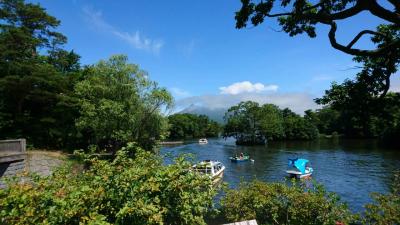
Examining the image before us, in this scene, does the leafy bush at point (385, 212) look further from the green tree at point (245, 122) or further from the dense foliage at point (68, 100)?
the green tree at point (245, 122)

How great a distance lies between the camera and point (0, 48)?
35.3 m

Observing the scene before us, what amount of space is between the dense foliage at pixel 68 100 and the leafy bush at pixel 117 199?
29625 millimetres

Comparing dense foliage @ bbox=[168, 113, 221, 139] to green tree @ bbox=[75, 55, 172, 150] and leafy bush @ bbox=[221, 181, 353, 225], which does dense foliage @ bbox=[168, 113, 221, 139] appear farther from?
leafy bush @ bbox=[221, 181, 353, 225]

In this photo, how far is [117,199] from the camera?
515cm

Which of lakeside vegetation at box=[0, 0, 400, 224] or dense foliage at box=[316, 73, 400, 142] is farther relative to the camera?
dense foliage at box=[316, 73, 400, 142]

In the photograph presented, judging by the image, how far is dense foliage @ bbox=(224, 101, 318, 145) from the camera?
346 ft

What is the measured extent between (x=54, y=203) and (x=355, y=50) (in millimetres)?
6804

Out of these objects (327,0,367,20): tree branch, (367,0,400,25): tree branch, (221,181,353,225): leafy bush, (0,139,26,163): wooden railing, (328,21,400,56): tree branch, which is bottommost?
(221,181,353,225): leafy bush

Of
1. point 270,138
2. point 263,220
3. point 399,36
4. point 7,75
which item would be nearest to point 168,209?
point 263,220

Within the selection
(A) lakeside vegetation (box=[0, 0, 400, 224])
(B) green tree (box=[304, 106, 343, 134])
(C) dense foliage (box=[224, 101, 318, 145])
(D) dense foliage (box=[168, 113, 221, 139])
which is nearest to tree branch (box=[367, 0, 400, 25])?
(A) lakeside vegetation (box=[0, 0, 400, 224])

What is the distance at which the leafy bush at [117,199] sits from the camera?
15.7ft

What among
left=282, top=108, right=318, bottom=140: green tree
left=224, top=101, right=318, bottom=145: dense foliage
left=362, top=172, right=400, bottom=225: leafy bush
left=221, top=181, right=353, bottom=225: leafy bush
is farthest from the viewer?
left=282, top=108, right=318, bottom=140: green tree

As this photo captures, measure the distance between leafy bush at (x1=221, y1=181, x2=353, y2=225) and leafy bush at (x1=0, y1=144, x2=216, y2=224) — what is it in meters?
4.37

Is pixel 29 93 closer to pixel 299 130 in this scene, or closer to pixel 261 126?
pixel 261 126
